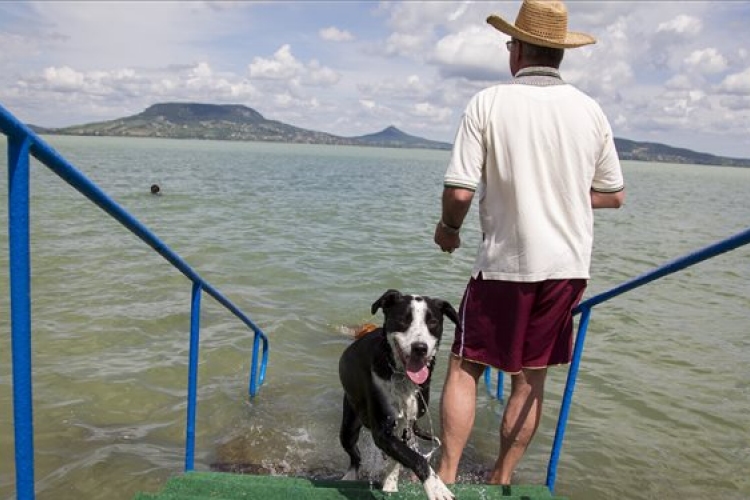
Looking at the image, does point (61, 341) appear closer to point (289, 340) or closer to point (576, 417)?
point (289, 340)

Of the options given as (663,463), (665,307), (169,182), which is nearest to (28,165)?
(663,463)

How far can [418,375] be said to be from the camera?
3744 mm

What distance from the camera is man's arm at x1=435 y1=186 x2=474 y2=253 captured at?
10.1 ft

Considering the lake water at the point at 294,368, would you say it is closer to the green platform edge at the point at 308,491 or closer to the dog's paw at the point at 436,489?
the green platform edge at the point at 308,491

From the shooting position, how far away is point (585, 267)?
10.7ft

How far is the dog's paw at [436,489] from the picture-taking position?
128 inches

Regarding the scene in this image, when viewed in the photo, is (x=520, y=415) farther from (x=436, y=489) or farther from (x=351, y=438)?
(x=351, y=438)

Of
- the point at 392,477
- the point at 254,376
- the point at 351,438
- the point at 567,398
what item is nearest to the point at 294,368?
the point at 254,376

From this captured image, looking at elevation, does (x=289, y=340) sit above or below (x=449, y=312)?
below

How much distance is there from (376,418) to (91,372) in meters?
4.65

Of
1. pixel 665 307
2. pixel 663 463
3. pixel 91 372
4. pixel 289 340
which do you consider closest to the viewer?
pixel 663 463

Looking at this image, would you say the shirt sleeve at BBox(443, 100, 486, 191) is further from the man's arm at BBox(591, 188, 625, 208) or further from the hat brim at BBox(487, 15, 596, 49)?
the man's arm at BBox(591, 188, 625, 208)

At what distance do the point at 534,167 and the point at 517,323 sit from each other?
2.76 ft

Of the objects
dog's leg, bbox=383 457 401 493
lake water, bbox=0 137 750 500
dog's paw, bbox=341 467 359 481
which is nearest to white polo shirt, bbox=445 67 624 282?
dog's leg, bbox=383 457 401 493
